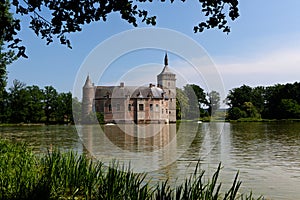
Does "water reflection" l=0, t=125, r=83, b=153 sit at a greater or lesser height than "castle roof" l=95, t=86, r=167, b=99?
lesser

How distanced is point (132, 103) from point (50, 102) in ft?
91.4

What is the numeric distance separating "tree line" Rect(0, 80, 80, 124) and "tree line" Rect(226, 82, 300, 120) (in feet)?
106

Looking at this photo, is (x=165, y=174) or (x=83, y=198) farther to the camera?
(x=165, y=174)

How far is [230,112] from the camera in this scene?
69.6 m

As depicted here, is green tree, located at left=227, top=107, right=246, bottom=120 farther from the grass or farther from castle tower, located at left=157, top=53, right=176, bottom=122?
the grass

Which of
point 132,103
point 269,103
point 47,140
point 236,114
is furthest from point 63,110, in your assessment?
point 47,140

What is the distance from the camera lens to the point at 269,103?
232ft

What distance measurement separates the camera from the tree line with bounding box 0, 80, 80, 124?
65500mm

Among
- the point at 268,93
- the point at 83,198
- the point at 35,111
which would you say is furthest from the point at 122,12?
the point at 268,93

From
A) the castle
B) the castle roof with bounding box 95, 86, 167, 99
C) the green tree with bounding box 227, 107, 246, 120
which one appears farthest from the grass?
the green tree with bounding box 227, 107, 246, 120

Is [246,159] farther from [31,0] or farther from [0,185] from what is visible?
[31,0]

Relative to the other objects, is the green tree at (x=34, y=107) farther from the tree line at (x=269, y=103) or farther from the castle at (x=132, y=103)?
the tree line at (x=269, y=103)

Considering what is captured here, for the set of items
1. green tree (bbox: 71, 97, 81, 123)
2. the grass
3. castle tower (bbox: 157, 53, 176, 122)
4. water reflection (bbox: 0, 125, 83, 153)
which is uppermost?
castle tower (bbox: 157, 53, 176, 122)

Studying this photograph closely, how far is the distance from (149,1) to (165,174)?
6.13m
